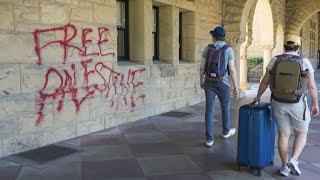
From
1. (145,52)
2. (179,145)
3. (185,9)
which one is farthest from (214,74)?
(185,9)

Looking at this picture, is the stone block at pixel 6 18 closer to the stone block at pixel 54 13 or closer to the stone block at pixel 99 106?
the stone block at pixel 54 13

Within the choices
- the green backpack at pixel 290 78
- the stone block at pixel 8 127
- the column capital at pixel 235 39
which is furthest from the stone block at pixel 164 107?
the green backpack at pixel 290 78

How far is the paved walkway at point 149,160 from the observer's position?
4.29 m

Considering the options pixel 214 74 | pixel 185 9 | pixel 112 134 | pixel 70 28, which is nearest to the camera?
pixel 214 74

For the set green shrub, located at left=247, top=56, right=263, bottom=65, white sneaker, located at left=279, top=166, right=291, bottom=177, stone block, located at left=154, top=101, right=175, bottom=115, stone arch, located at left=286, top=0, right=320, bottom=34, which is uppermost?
stone arch, located at left=286, top=0, right=320, bottom=34

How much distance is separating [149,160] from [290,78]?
2.01 m

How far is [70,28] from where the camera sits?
Result: 5.91 meters

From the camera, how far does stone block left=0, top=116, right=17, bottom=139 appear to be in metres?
4.96

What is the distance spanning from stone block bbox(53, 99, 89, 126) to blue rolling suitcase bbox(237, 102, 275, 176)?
2.84 m

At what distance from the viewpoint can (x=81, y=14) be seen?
610cm

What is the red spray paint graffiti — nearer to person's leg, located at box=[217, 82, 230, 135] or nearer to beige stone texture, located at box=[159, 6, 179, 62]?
beige stone texture, located at box=[159, 6, 179, 62]

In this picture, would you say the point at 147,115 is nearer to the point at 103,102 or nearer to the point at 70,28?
the point at 103,102

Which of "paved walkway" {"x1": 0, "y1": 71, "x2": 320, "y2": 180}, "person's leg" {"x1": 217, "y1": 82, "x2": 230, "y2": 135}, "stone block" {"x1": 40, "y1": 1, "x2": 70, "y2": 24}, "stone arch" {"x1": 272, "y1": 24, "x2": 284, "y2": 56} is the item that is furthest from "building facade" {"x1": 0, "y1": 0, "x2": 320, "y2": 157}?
"stone arch" {"x1": 272, "y1": 24, "x2": 284, "y2": 56}

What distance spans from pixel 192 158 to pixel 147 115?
3069mm
